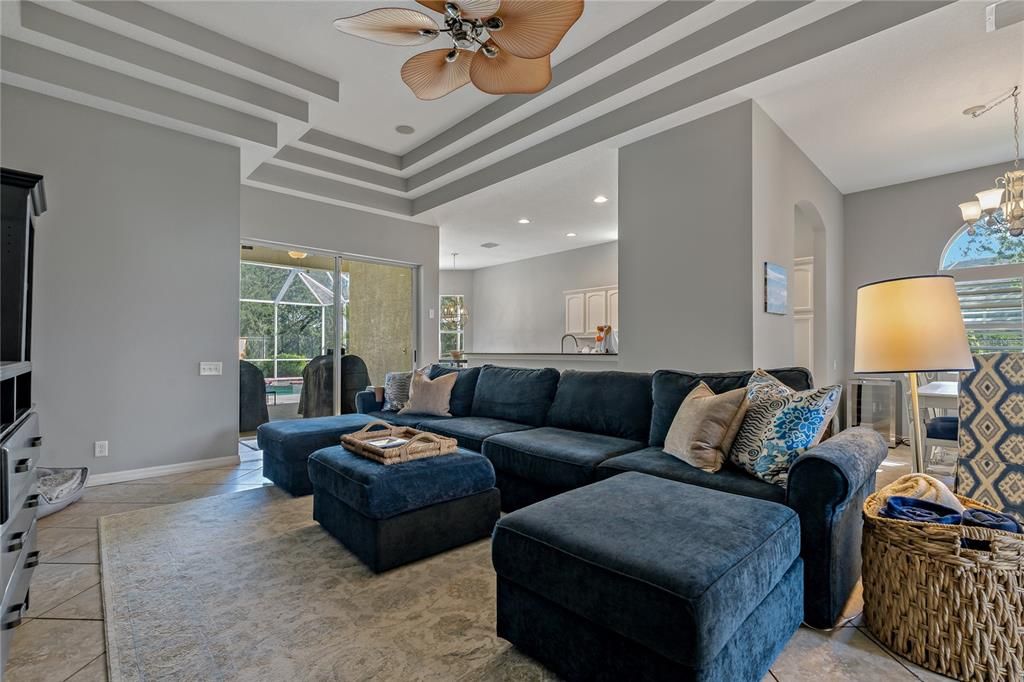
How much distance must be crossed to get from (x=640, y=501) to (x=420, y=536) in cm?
114

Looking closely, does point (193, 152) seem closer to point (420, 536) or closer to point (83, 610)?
point (83, 610)

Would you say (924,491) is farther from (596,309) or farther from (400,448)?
(596,309)

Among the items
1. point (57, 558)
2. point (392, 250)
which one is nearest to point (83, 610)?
point (57, 558)

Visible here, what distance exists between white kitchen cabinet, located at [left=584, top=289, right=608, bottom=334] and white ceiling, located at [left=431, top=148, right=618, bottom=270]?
0.99m

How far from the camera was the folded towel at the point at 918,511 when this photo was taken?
1643mm

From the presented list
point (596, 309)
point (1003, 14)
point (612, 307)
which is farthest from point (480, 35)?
point (596, 309)

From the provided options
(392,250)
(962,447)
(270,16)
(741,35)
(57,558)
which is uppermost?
(270,16)

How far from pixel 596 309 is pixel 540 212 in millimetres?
2773

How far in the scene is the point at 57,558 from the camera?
237 cm

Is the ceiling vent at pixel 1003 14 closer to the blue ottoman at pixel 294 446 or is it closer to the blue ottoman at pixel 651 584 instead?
the blue ottoman at pixel 651 584

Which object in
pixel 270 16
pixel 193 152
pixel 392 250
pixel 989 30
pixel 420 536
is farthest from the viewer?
pixel 392 250

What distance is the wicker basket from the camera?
143cm

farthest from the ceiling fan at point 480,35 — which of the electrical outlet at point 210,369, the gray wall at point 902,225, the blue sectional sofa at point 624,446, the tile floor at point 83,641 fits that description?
the gray wall at point 902,225

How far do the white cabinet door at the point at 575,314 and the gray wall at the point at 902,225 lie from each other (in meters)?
4.23
